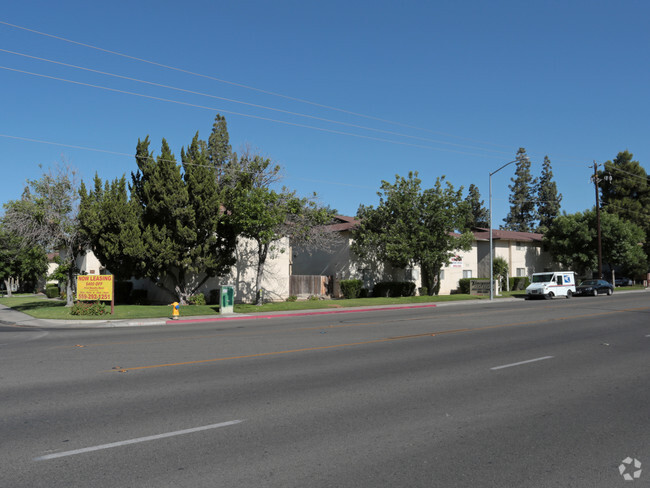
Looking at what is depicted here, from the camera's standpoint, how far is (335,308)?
1046 inches

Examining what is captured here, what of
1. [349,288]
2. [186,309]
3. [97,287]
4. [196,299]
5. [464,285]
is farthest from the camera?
[464,285]

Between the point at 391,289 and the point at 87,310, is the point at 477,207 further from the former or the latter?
the point at 87,310

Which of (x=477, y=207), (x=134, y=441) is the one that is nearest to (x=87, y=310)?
(x=134, y=441)

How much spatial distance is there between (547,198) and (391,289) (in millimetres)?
59551

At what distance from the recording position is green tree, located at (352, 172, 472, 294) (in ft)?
112

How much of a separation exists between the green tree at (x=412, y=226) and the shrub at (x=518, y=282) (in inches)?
557

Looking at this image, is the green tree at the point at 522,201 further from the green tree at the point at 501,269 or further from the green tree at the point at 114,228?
the green tree at the point at 114,228

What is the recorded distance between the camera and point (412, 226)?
3459 cm

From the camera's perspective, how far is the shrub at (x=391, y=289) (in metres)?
36.2

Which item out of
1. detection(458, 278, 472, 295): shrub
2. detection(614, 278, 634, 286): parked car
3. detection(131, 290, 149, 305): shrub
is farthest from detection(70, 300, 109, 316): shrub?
detection(614, 278, 634, 286): parked car

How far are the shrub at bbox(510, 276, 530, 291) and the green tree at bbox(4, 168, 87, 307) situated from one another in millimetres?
37914

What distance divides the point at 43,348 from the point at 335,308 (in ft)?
53.6

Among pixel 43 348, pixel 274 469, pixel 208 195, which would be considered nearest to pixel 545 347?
pixel 274 469

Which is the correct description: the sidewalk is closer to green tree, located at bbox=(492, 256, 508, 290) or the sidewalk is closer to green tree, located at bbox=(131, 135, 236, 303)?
green tree, located at bbox=(131, 135, 236, 303)
